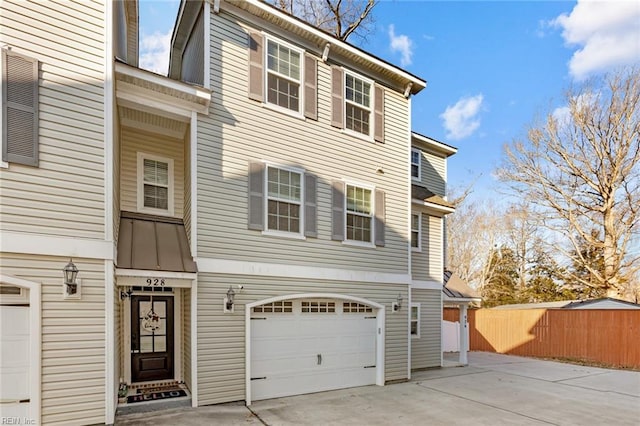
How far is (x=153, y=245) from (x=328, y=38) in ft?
19.3

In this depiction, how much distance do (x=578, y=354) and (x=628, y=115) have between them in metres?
12.3

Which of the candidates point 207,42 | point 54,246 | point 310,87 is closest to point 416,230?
point 310,87

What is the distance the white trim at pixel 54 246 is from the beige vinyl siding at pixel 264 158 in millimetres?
1760

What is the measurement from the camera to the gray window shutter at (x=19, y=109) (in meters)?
5.01

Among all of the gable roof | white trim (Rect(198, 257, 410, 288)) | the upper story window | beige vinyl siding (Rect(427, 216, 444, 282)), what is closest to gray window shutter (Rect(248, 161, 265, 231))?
white trim (Rect(198, 257, 410, 288))

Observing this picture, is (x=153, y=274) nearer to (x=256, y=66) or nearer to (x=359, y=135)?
(x=256, y=66)

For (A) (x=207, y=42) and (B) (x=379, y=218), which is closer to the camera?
(A) (x=207, y=42)

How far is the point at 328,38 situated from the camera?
8.69m

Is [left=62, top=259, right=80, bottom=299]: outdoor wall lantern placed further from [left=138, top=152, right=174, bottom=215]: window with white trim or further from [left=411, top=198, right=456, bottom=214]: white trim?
[left=411, top=198, right=456, bottom=214]: white trim

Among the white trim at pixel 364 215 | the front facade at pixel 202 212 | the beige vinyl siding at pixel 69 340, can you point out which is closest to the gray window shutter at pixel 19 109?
the front facade at pixel 202 212

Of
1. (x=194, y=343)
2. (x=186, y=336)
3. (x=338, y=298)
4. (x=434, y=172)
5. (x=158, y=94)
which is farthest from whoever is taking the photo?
(x=434, y=172)

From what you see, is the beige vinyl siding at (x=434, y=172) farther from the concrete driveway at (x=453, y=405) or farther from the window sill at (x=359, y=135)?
the concrete driveway at (x=453, y=405)

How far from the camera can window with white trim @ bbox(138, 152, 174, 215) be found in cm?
791

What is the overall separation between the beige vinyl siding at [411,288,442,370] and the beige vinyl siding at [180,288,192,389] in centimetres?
640
